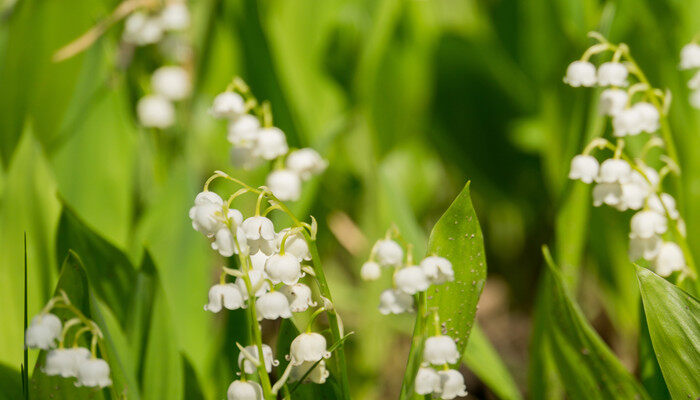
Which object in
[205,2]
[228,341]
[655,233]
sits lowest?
[228,341]

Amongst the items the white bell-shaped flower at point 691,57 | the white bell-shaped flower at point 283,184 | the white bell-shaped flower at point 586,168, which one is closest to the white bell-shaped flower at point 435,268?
the white bell-shaped flower at point 586,168

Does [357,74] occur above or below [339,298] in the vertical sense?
above

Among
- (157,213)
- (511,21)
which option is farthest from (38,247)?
(511,21)

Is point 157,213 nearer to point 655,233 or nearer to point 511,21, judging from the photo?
point 655,233

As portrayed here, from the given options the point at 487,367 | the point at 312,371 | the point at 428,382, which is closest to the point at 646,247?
the point at 487,367

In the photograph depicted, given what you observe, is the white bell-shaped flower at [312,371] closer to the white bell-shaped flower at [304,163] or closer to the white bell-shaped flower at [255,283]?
the white bell-shaped flower at [255,283]

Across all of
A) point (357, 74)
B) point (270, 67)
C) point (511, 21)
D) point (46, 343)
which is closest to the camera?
point (46, 343)

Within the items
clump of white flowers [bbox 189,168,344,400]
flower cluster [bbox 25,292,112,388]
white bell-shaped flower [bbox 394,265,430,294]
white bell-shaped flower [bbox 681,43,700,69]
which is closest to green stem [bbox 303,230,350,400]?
clump of white flowers [bbox 189,168,344,400]

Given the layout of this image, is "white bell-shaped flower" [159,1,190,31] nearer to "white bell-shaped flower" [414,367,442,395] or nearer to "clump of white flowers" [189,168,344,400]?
"clump of white flowers" [189,168,344,400]
